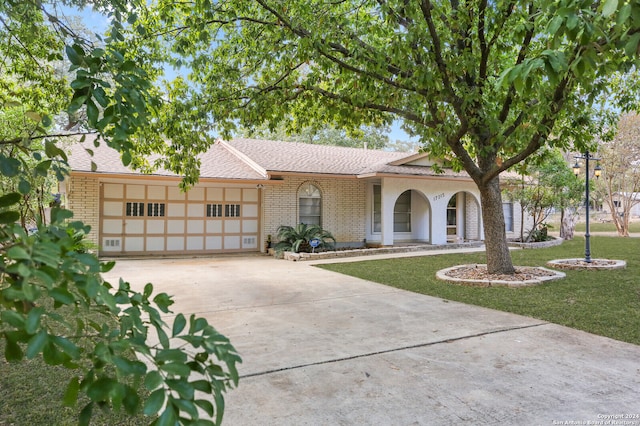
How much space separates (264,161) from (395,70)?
28.0ft

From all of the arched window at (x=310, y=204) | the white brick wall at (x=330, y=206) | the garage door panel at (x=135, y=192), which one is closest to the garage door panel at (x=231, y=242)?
the white brick wall at (x=330, y=206)

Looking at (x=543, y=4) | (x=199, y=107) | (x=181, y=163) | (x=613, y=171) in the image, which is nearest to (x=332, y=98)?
(x=199, y=107)

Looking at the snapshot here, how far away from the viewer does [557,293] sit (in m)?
7.35

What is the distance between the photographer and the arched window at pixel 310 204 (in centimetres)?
1552

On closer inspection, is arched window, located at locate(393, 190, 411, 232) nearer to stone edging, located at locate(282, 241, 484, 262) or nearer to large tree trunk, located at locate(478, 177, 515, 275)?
stone edging, located at locate(282, 241, 484, 262)

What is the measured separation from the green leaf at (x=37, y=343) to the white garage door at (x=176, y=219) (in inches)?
532

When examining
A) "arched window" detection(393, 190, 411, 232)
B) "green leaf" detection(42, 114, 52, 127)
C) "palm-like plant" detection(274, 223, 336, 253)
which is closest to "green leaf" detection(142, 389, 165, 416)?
"green leaf" detection(42, 114, 52, 127)

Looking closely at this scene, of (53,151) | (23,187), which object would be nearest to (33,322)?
(23,187)

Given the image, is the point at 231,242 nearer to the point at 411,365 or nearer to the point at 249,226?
the point at 249,226

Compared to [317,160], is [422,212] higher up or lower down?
lower down

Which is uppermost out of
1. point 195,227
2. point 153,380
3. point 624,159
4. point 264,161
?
point 624,159

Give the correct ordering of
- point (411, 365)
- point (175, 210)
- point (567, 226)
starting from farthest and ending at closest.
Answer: point (567, 226) < point (175, 210) < point (411, 365)

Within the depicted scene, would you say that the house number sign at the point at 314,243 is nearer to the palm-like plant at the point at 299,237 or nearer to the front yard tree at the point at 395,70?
the palm-like plant at the point at 299,237

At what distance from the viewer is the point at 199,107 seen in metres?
8.29
